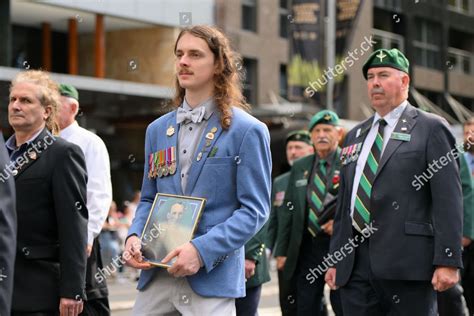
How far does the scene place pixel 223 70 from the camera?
4.96m

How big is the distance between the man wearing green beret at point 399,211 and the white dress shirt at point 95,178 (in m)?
2.08

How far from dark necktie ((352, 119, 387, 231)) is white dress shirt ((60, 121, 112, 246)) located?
2204mm

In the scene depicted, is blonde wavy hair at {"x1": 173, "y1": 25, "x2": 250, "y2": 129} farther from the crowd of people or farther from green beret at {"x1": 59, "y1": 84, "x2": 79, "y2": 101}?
green beret at {"x1": 59, "y1": 84, "x2": 79, "y2": 101}

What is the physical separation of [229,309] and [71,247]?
1.33 meters

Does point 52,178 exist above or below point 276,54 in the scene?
below

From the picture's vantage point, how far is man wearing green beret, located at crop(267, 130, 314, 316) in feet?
31.1

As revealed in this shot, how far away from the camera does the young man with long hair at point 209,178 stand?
4.69 meters

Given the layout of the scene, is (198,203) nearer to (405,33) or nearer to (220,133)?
(220,133)

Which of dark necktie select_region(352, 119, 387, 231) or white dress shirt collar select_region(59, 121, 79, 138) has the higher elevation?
white dress shirt collar select_region(59, 121, 79, 138)

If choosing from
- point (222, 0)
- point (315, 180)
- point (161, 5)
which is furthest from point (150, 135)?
point (222, 0)

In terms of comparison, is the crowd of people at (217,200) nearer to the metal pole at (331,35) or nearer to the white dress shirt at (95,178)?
the white dress shirt at (95,178)

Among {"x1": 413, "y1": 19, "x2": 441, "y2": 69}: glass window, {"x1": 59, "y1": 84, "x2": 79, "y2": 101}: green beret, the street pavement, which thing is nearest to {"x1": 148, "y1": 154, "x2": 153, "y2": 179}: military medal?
{"x1": 59, "y1": 84, "x2": 79, "y2": 101}: green beret

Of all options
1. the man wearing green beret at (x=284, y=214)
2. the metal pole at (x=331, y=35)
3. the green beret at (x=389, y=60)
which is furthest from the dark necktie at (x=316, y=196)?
the metal pole at (x=331, y=35)

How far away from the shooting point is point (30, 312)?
Result: 5.66 m
